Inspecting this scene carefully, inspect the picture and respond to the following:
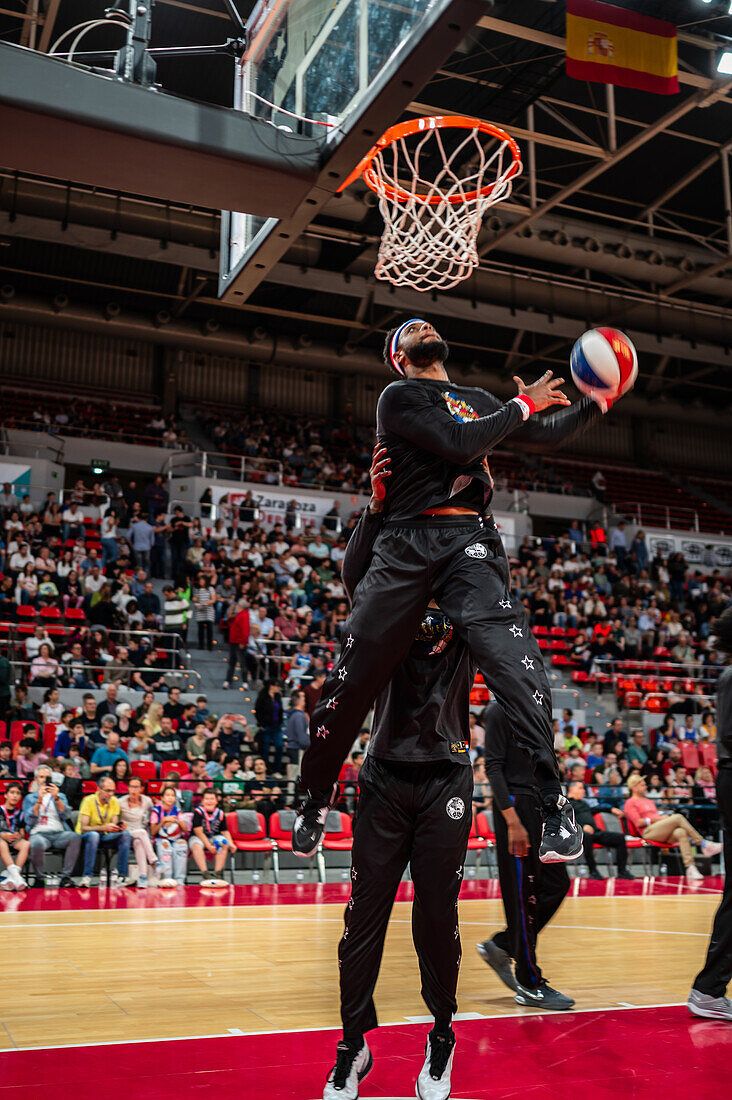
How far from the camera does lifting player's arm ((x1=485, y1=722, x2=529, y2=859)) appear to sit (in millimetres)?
4534

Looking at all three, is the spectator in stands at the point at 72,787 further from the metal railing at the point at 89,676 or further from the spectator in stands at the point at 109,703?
the metal railing at the point at 89,676

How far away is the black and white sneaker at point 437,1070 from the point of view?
312 cm

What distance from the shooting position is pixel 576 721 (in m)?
17.1

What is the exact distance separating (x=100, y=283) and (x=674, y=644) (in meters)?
15.4

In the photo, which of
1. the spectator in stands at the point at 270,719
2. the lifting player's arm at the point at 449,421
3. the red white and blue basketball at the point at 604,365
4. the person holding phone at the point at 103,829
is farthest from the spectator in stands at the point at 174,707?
the red white and blue basketball at the point at 604,365

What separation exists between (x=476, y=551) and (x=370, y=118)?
2041 millimetres

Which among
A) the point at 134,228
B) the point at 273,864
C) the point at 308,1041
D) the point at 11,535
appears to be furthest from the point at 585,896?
the point at 134,228

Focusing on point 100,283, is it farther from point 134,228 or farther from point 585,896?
point 585,896

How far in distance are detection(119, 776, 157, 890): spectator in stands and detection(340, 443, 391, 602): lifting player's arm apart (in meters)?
6.86

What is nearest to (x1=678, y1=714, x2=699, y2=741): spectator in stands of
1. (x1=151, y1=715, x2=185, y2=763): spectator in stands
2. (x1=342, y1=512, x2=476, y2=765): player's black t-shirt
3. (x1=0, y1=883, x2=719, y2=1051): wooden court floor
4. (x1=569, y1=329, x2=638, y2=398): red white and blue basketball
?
(x1=0, y1=883, x2=719, y2=1051): wooden court floor

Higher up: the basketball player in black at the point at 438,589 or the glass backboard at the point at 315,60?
the glass backboard at the point at 315,60

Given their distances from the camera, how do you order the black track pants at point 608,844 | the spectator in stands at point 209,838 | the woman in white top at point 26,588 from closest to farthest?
the spectator in stands at point 209,838 < the black track pants at point 608,844 < the woman in white top at point 26,588

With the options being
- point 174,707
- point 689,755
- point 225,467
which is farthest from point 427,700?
point 225,467

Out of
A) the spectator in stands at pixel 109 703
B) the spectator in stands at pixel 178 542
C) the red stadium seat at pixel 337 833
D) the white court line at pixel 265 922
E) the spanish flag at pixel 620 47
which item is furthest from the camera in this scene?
the spectator in stands at pixel 178 542
